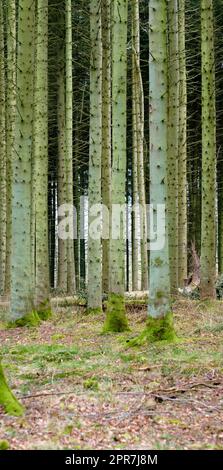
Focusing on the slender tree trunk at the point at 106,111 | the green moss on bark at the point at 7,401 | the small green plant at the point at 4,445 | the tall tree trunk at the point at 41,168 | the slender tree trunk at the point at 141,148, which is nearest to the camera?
the small green plant at the point at 4,445

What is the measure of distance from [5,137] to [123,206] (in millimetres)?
7850

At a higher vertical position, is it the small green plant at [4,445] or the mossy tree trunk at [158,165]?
the mossy tree trunk at [158,165]

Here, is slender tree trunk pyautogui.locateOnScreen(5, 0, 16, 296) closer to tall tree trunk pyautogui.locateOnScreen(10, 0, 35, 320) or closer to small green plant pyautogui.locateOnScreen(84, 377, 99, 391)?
tall tree trunk pyautogui.locateOnScreen(10, 0, 35, 320)

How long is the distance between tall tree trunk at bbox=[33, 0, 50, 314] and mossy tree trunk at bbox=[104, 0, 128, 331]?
2587mm

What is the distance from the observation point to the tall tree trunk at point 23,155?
916 cm

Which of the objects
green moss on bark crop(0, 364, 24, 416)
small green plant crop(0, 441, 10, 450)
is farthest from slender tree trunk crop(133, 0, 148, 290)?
small green plant crop(0, 441, 10, 450)

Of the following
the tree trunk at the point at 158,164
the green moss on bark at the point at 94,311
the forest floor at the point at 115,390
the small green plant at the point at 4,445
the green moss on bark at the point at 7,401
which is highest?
the tree trunk at the point at 158,164

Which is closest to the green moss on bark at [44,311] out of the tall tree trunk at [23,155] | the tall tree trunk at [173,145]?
the tall tree trunk at [23,155]

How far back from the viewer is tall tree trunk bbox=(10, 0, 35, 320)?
30.1 ft

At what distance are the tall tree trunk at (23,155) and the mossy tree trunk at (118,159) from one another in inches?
67.2

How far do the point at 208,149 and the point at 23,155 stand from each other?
3.83m

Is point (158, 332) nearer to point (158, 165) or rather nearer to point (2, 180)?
point (158, 165)

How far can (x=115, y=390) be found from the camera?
5188 millimetres

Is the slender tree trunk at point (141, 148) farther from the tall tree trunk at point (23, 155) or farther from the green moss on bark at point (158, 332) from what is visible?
the green moss on bark at point (158, 332)
